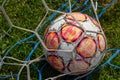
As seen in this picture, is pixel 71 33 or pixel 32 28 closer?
pixel 71 33

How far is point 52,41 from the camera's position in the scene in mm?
2096

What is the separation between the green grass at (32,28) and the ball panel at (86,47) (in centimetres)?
31

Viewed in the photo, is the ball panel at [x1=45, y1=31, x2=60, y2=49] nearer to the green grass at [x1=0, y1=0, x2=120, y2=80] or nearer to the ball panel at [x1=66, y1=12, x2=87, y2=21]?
the ball panel at [x1=66, y1=12, x2=87, y2=21]

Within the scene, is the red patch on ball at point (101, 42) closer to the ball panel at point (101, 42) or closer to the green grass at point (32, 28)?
the ball panel at point (101, 42)

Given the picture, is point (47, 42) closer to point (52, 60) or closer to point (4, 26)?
point (52, 60)

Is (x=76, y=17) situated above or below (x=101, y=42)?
above

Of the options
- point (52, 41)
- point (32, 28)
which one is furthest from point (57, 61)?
point (32, 28)

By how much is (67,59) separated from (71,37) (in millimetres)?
128

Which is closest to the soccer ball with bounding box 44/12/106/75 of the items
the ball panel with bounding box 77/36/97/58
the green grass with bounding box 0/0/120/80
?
the ball panel with bounding box 77/36/97/58

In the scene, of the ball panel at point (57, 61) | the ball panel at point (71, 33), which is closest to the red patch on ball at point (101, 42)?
the ball panel at point (71, 33)

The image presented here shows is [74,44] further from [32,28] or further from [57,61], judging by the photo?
[32,28]

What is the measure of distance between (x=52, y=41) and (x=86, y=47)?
197mm

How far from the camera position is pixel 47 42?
2.12 m

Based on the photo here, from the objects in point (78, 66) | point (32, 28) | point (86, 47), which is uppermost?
point (32, 28)
